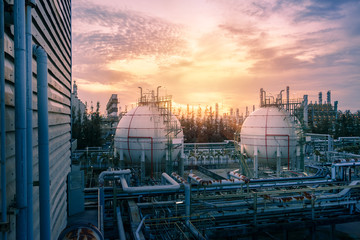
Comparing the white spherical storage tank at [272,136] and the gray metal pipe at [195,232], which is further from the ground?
the white spherical storage tank at [272,136]

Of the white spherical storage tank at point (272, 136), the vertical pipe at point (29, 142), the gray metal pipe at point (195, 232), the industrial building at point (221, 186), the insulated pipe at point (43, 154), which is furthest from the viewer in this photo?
the white spherical storage tank at point (272, 136)

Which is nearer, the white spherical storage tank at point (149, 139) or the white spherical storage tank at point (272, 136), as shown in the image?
the white spherical storage tank at point (149, 139)

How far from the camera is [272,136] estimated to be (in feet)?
64.8

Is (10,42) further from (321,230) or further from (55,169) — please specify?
(321,230)

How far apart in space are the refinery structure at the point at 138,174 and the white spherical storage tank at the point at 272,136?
0.08 meters

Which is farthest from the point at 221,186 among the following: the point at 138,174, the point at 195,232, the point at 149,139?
Result: the point at 138,174

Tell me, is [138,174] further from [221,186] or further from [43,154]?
[43,154]

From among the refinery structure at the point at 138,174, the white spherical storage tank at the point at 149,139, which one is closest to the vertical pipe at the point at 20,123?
the refinery structure at the point at 138,174

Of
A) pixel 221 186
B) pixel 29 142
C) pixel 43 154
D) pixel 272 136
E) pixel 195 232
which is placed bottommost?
pixel 195 232

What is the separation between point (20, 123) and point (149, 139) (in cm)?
1444

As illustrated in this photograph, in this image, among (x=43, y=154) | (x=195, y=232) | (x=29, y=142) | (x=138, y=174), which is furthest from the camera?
(x=138, y=174)

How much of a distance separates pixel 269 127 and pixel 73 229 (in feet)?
59.4

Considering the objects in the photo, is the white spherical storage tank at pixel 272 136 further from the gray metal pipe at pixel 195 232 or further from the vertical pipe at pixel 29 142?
the vertical pipe at pixel 29 142

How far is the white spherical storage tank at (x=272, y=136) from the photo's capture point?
1959cm
